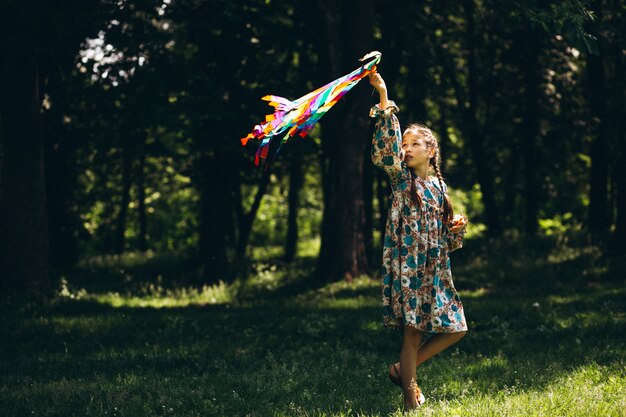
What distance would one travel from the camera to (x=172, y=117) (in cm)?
1305

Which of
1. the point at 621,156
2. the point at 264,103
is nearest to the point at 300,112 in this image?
the point at 264,103

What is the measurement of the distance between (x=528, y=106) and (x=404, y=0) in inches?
226

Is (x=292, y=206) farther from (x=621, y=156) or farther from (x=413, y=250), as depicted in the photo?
(x=413, y=250)

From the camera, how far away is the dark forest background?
441 inches

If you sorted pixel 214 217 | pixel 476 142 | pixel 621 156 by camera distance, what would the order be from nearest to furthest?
pixel 214 217, pixel 621 156, pixel 476 142

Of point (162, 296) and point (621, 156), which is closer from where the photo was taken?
point (162, 296)

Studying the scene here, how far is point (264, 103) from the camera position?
13.7 meters

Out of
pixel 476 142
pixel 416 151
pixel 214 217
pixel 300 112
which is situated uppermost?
pixel 476 142

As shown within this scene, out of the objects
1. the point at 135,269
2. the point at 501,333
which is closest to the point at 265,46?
the point at 135,269

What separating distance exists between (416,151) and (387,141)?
12.2 inches

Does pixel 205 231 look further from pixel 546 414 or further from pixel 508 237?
pixel 546 414

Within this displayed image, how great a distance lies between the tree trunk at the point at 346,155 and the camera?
13.1 m

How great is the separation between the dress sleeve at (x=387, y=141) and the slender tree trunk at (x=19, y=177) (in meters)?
7.63

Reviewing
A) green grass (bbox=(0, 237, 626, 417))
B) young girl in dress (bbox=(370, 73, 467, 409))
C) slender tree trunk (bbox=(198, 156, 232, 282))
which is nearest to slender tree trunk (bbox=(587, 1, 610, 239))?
green grass (bbox=(0, 237, 626, 417))
